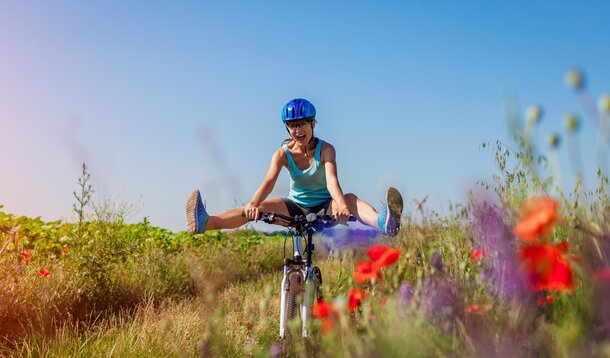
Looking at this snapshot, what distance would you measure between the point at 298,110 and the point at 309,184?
2.45ft

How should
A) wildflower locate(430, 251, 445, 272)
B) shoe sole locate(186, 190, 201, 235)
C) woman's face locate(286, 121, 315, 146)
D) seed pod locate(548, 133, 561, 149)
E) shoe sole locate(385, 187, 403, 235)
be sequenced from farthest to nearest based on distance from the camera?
woman's face locate(286, 121, 315, 146), shoe sole locate(186, 190, 201, 235), shoe sole locate(385, 187, 403, 235), wildflower locate(430, 251, 445, 272), seed pod locate(548, 133, 561, 149)

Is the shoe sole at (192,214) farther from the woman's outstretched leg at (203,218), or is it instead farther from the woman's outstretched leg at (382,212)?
the woman's outstretched leg at (382,212)

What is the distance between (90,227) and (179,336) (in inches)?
103

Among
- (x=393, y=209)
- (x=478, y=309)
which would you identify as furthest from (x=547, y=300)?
(x=393, y=209)

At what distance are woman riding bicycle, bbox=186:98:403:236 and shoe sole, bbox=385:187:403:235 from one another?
75mm

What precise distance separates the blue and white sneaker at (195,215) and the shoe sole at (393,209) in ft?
4.78

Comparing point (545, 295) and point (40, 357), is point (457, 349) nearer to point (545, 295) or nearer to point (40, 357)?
point (545, 295)

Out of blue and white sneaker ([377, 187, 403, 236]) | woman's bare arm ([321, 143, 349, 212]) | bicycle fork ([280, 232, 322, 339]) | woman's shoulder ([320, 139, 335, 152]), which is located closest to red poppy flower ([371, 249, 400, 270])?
blue and white sneaker ([377, 187, 403, 236])

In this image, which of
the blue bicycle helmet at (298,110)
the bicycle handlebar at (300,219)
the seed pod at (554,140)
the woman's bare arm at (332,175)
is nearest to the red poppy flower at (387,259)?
the seed pod at (554,140)

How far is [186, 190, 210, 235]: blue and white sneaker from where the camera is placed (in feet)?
15.5

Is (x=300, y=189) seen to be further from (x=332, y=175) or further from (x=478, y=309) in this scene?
(x=478, y=309)

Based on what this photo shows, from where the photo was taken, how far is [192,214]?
4734 millimetres

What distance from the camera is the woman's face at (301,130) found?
16.6 ft

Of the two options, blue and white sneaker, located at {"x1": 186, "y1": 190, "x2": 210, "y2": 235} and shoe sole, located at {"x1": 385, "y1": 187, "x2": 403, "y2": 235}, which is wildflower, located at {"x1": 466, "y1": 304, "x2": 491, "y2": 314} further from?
blue and white sneaker, located at {"x1": 186, "y1": 190, "x2": 210, "y2": 235}
